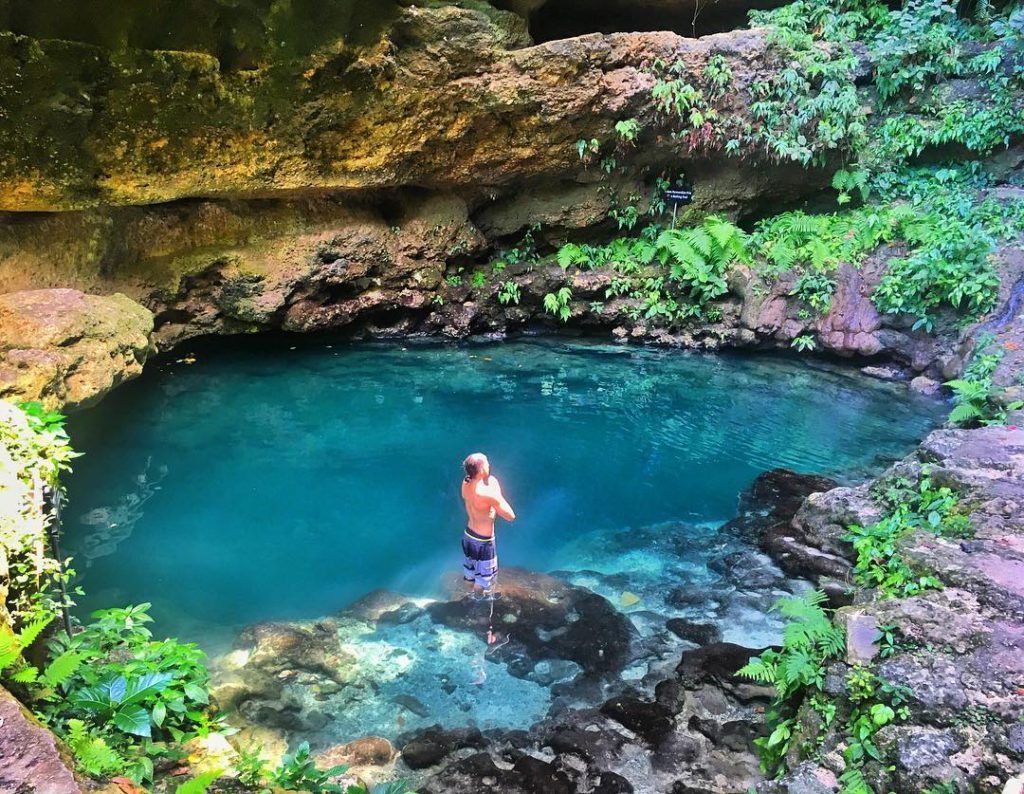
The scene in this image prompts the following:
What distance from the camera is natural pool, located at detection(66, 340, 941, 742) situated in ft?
19.3

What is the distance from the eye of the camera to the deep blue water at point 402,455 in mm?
6898

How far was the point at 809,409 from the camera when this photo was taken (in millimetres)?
10992

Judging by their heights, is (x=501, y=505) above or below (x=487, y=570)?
above

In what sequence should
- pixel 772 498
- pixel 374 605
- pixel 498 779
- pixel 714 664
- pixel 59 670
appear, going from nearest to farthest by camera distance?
pixel 59 670, pixel 498 779, pixel 714 664, pixel 374 605, pixel 772 498

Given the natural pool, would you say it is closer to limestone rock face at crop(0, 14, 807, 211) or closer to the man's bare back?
the man's bare back

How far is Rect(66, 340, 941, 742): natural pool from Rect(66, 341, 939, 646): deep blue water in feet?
0.11

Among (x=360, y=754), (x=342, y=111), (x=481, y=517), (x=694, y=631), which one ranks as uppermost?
(x=342, y=111)

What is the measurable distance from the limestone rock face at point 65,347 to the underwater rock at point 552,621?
4.40 meters

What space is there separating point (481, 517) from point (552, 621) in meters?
1.13

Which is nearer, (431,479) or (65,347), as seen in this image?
(65,347)

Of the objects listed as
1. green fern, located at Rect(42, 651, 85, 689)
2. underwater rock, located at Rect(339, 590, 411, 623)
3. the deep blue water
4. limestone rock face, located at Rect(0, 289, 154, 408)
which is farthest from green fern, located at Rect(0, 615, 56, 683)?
limestone rock face, located at Rect(0, 289, 154, 408)

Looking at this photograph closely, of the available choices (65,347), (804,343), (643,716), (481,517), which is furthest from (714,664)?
(804,343)

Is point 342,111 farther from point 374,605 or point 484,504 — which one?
point 374,605

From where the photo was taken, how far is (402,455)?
9.52 meters
